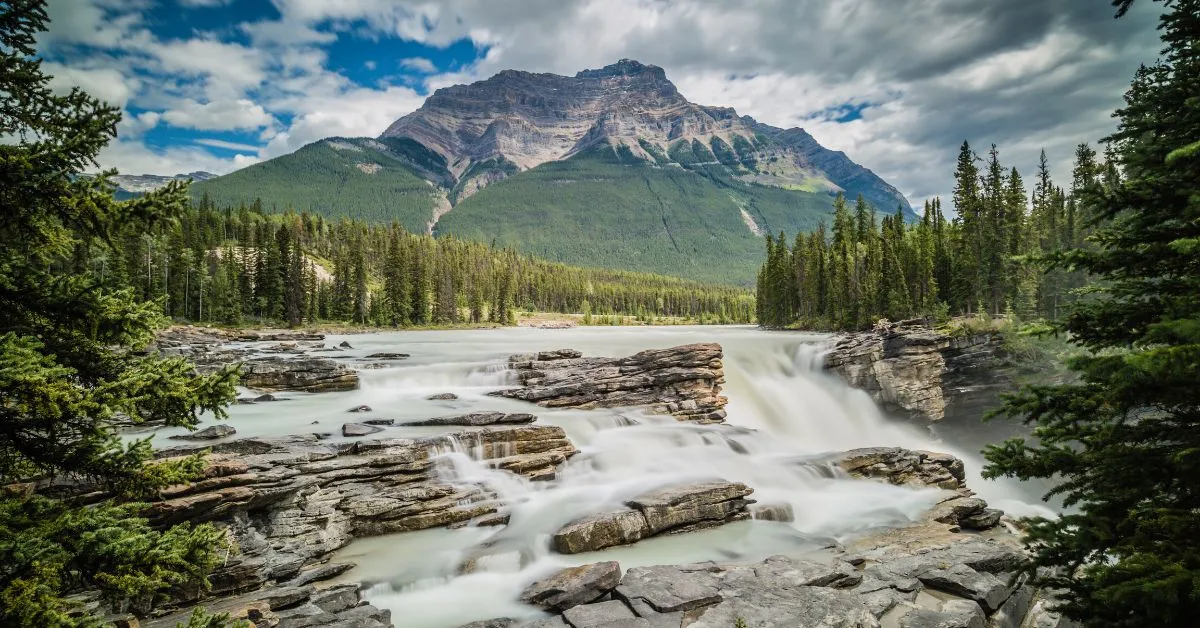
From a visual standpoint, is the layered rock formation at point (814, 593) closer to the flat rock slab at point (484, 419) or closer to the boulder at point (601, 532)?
the boulder at point (601, 532)

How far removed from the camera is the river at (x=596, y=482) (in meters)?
13.4

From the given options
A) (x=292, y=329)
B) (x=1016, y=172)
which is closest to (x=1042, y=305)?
(x=1016, y=172)

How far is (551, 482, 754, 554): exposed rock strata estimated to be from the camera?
14875 mm

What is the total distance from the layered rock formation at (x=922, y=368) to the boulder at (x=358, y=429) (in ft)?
113

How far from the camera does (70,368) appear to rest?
5082mm

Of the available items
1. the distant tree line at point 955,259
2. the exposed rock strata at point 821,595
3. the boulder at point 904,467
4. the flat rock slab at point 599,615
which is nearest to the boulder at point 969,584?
the exposed rock strata at point 821,595

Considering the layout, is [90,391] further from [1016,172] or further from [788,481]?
[1016,172]

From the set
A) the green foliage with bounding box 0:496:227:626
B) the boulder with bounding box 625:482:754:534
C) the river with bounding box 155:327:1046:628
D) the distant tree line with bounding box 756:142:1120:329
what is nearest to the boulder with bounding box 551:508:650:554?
the river with bounding box 155:327:1046:628

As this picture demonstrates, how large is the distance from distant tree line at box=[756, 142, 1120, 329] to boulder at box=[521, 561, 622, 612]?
1773 inches

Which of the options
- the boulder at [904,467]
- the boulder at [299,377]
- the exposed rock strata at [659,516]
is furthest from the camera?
the boulder at [299,377]

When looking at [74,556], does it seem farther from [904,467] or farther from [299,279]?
[299,279]

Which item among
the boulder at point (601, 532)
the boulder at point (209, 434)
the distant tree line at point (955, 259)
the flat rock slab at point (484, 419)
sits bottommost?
the boulder at point (601, 532)

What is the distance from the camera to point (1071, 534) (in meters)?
6.65

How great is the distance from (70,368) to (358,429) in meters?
16.3
